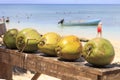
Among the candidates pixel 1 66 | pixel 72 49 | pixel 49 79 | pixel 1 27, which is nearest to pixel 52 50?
pixel 72 49

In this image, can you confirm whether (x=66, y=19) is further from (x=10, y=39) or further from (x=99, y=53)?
(x=99, y=53)

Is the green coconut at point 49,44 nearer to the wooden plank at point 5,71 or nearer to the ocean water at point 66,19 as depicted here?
the wooden plank at point 5,71

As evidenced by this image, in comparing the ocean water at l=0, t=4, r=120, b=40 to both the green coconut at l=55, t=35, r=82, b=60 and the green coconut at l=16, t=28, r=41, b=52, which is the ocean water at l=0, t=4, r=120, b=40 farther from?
the green coconut at l=55, t=35, r=82, b=60

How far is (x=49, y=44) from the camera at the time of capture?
2.81m

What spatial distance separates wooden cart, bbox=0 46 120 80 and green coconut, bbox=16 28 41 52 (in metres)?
0.07

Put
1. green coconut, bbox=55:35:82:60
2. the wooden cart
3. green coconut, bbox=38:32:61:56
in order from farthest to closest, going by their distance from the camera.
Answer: green coconut, bbox=38:32:61:56 < green coconut, bbox=55:35:82:60 < the wooden cart

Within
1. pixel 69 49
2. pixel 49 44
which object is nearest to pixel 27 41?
pixel 49 44

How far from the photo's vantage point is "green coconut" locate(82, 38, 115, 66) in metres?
2.42

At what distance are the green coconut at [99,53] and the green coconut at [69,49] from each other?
130 millimetres

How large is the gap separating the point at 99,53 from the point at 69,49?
0.29 m

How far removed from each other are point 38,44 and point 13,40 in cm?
39

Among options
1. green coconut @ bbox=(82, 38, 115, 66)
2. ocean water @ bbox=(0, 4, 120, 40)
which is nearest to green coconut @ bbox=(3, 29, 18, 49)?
green coconut @ bbox=(82, 38, 115, 66)

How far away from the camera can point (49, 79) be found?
7969mm

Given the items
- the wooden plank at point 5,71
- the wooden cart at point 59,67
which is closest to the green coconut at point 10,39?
the wooden cart at point 59,67
